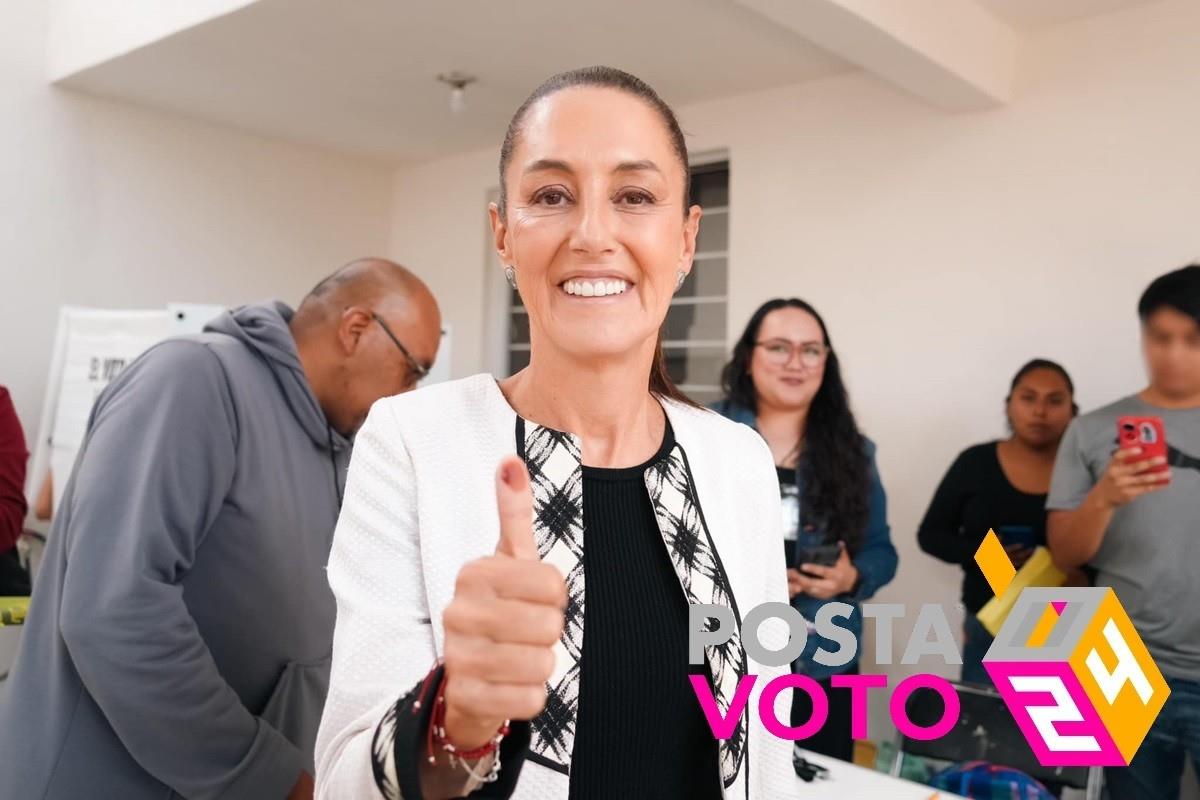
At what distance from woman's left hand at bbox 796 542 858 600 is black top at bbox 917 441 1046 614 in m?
0.81

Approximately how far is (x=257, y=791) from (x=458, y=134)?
4.23 meters

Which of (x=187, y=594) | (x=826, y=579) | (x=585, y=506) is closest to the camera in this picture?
(x=585, y=506)

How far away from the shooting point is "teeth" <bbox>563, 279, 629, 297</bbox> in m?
0.92

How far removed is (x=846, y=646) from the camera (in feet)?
3.87

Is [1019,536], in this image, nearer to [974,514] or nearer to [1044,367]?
[974,514]

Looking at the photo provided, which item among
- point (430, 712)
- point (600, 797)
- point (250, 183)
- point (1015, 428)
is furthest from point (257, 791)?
point (250, 183)

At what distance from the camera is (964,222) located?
356 centimetres

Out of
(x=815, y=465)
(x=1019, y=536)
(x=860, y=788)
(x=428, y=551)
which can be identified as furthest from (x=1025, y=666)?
(x=1019, y=536)

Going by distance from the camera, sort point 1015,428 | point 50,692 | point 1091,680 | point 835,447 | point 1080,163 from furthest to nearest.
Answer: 1. point 1080,163
2. point 1015,428
3. point 835,447
4. point 50,692
5. point 1091,680

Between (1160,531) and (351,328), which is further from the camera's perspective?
(1160,531)

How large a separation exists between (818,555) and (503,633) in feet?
5.39

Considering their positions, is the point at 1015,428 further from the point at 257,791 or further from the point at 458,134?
the point at 458,134

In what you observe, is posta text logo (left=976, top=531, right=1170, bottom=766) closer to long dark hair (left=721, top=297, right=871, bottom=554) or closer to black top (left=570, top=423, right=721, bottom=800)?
black top (left=570, top=423, right=721, bottom=800)

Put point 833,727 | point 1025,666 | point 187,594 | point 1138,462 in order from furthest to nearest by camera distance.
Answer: point 833,727 → point 1138,462 → point 187,594 → point 1025,666
